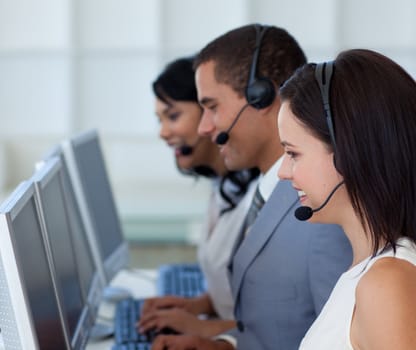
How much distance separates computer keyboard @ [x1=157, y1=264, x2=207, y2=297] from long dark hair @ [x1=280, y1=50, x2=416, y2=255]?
151cm

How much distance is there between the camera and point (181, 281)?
9.95 ft

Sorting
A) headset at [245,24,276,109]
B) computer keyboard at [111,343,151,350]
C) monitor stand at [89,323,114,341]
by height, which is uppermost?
headset at [245,24,276,109]

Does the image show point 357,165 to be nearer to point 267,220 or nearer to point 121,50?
point 267,220

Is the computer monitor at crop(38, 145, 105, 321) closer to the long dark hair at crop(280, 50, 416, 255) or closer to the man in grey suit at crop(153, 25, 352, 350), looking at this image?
the man in grey suit at crop(153, 25, 352, 350)

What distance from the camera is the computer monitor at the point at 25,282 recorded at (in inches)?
56.7

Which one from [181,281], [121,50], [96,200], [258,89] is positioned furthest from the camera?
[121,50]

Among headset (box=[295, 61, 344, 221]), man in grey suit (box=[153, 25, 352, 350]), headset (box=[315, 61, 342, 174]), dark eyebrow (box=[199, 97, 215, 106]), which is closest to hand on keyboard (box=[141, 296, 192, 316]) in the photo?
man in grey suit (box=[153, 25, 352, 350])

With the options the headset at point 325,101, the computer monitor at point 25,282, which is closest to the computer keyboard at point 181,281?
the computer monitor at point 25,282

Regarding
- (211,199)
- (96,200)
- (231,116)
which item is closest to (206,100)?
(231,116)

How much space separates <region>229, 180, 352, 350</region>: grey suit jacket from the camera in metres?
1.79

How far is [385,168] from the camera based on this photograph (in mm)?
1397

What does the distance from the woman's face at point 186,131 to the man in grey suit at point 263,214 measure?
Result: 0.61m

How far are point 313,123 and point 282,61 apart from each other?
0.69 m

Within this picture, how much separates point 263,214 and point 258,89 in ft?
0.87
